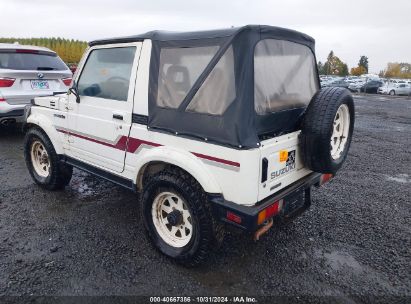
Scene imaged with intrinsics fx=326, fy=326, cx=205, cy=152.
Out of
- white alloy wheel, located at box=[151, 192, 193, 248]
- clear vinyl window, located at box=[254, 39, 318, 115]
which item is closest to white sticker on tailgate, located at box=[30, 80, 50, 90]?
white alloy wheel, located at box=[151, 192, 193, 248]

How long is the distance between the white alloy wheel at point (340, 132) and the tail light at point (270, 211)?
0.91 m

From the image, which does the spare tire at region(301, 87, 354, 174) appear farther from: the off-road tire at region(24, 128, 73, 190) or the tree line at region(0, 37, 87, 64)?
the tree line at region(0, 37, 87, 64)

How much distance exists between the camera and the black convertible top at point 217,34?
8.20ft

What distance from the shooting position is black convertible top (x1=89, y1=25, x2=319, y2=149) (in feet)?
8.05

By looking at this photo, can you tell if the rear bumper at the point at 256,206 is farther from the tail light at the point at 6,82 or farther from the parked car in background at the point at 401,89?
the parked car in background at the point at 401,89

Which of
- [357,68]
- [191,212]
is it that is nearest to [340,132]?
[191,212]

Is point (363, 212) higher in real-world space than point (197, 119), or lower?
lower

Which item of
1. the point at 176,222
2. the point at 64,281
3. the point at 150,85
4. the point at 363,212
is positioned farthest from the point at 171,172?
the point at 363,212

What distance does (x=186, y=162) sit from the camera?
2.65 metres

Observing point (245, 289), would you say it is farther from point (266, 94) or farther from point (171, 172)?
point (266, 94)

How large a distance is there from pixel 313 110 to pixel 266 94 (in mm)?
454

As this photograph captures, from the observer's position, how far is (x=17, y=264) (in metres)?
2.96

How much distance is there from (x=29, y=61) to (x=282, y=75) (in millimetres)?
5640

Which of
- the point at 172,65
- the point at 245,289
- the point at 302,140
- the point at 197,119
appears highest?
the point at 172,65
